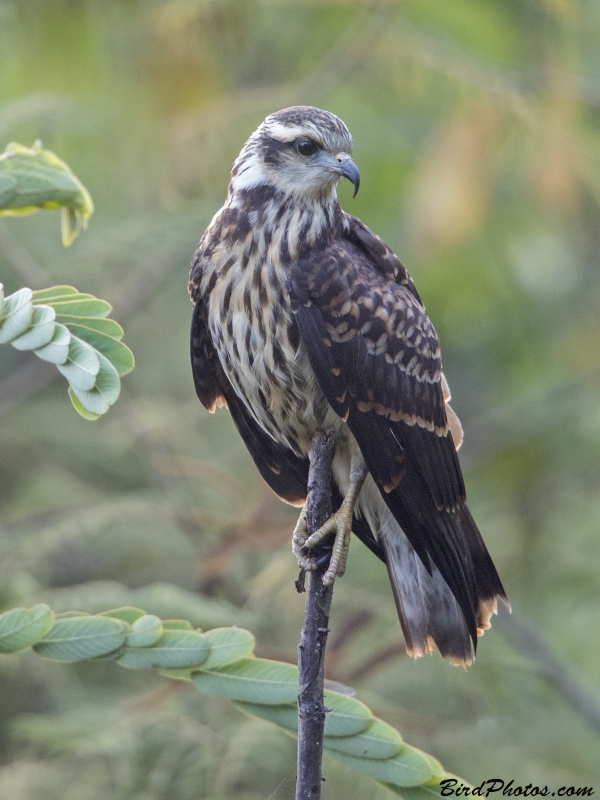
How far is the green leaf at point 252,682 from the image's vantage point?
6.86ft

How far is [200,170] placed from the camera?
5.79 meters

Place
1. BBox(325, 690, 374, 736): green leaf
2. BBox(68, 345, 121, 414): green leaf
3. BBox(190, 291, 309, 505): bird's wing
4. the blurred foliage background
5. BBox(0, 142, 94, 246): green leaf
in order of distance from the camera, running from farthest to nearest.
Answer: the blurred foliage background
BBox(190, 291, 309, 505): bird's wing
BBox(0, 142, 94, 246): green leaf
BBox(325, 690, 374, 736): green leaf
BBox(68, 345, 121, 414): green leaf

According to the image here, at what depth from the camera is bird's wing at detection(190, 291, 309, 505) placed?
330 centimetres

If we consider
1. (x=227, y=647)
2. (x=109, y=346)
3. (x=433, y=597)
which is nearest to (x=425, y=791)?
(x=227, y=647)

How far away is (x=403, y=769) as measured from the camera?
2.08m

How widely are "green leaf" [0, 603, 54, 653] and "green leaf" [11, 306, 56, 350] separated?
0.53 m

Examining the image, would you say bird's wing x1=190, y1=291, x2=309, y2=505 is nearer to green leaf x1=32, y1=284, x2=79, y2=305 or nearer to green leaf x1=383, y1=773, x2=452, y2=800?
green leaf x1=32, y1=284, x2=79, y2=305

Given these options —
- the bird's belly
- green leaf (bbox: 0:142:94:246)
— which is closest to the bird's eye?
the bird's belly

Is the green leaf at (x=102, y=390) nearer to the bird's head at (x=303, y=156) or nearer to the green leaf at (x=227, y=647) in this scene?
the green leaf at (x=227, y=647)

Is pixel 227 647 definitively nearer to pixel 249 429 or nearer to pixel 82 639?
pixel 82 639

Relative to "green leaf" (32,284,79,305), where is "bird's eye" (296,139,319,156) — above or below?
above

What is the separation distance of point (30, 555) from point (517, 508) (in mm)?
4556

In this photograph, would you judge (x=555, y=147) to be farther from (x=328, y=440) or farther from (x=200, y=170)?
(x=328, y=440)

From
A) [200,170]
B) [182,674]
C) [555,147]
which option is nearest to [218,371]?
[182,674]
